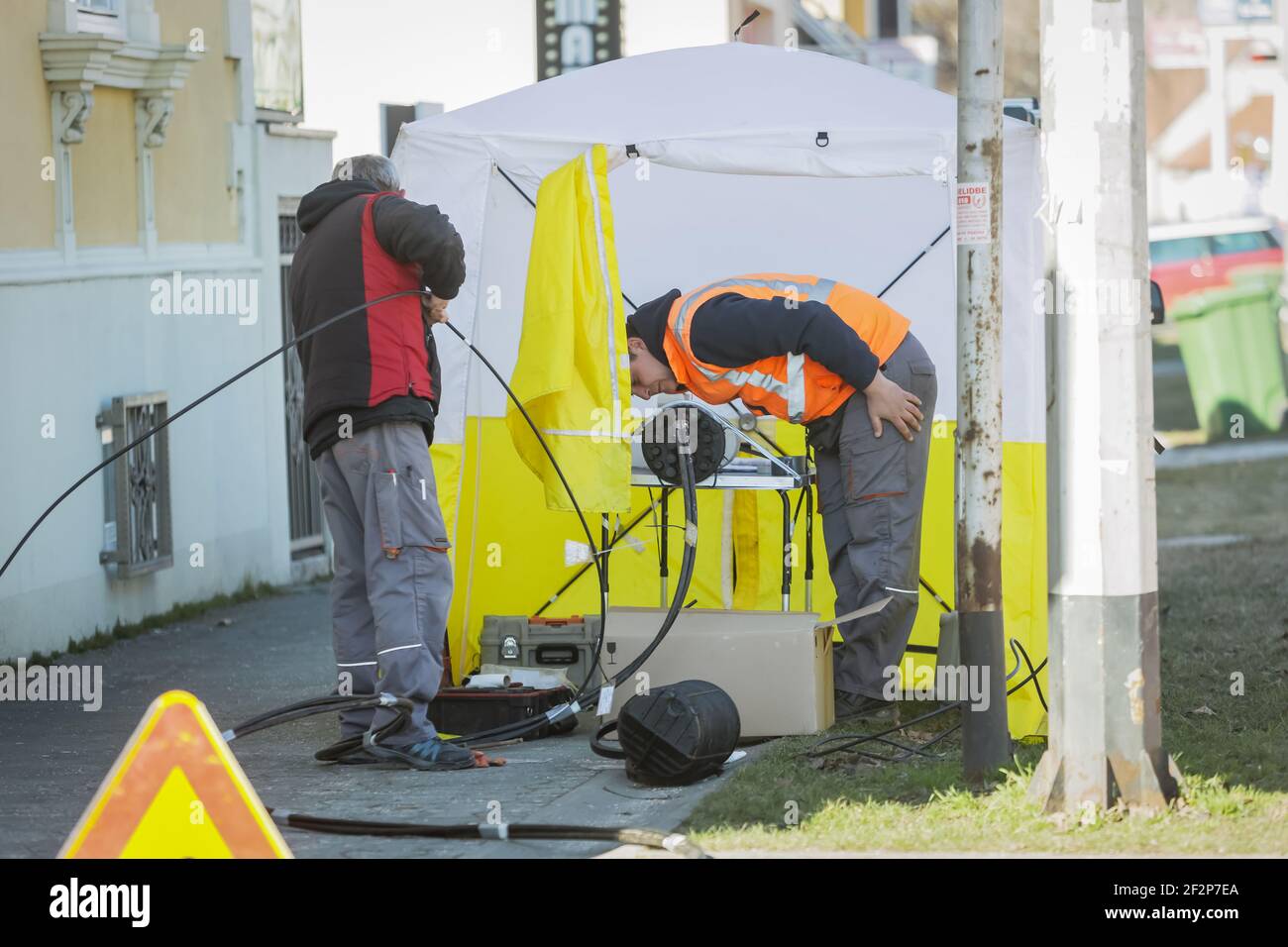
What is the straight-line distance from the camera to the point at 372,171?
654 cm

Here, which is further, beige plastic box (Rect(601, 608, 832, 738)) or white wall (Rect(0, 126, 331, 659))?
white wall (Rect(0, 126, 331, 659))

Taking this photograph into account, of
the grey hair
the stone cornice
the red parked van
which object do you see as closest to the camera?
the grey hair

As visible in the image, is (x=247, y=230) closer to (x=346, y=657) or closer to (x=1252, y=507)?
(x=346, y=657)

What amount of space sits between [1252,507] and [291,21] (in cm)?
741

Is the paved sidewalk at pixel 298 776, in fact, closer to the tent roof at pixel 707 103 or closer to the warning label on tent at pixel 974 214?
the warning label on tent at pixel 974 214

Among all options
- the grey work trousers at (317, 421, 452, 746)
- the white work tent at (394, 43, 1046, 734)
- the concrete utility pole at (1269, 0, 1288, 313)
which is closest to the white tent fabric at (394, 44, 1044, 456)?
the white work tent at (394, 43, 1046, 734)

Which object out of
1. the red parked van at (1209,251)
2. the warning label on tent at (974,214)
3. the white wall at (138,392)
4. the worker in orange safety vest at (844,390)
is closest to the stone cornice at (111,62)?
the white wall at (138,392)

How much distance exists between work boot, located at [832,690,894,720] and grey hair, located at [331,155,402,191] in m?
2.40

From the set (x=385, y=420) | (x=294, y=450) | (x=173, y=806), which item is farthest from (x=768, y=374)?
(x=294, y=450)

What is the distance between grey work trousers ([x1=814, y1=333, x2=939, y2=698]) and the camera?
691 centimetres

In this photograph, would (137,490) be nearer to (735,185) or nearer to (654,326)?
(735,185)

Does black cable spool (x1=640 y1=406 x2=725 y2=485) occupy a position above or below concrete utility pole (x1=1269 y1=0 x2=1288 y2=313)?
below

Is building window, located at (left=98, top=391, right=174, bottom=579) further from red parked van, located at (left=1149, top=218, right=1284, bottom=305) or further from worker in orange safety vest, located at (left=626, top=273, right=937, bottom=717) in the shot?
red parked van, located at (left=1149, top=218, right=1284, bottom=305)

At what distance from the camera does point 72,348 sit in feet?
30.2
